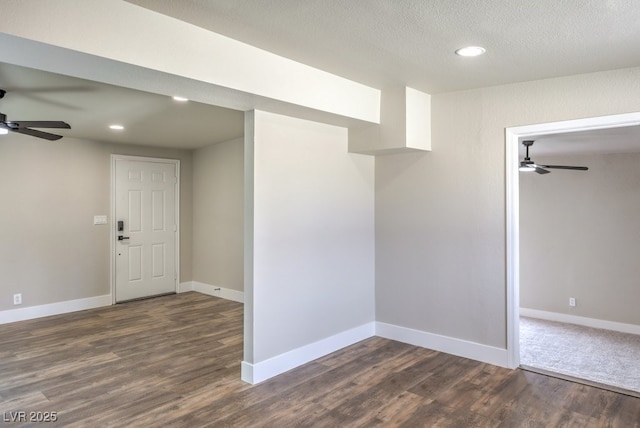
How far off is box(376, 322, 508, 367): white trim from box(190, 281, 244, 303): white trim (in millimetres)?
2436

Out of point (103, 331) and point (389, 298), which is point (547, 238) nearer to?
point (389, 298)

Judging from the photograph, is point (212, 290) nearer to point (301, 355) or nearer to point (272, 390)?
point (301, 355)

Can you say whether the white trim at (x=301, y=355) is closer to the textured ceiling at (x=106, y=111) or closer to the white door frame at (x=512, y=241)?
the white door frame at (x=512, y=241)

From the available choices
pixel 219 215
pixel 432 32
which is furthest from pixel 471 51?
pixel 219 215

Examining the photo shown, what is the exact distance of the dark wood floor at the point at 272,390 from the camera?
2770 mm

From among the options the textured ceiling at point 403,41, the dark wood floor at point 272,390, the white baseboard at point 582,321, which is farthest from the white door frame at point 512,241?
the white baseboard at point 582,321

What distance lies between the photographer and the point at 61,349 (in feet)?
13.6

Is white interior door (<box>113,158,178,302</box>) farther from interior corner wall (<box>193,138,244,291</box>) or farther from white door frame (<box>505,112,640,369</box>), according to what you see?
white door frame (<box>505,112,640,369</box>)

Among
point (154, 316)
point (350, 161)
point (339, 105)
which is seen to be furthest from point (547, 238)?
point (154, 316)

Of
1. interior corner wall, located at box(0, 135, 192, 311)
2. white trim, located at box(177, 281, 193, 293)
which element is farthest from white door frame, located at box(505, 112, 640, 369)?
interior corner wall, located at box(0, 135, 192, 311)

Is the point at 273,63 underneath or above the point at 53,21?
above

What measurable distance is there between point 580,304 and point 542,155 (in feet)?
6.84

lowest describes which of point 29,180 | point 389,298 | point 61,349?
point 61,349

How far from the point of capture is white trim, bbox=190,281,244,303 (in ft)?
20.1
